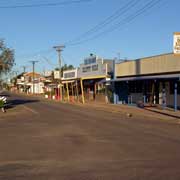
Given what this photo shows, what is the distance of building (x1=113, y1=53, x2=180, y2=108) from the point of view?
32.2 m

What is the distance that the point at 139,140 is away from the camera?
556 inches

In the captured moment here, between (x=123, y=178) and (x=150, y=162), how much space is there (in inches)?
77.0

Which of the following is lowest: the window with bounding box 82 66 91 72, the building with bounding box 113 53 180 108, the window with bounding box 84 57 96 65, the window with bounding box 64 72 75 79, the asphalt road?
the asphalt road

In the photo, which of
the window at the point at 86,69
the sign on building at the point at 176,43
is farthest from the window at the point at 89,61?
the sign on building at the point at 176,43

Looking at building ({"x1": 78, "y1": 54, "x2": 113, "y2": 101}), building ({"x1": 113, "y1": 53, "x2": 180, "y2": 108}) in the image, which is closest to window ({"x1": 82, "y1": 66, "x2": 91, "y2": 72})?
building ({"x1": 78, "y1": 54, "x2": 113, "y2": 101})

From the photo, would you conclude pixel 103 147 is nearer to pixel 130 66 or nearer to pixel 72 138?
pixel 72 138

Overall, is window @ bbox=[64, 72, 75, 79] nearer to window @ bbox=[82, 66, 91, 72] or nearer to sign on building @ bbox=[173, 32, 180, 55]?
window @ bbox=[82, 66, 91, 72]

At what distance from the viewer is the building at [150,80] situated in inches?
1266

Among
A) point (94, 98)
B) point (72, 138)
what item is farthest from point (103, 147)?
point (94, 98)

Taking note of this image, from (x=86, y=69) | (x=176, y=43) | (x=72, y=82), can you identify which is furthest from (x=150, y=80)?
(x=72, y=82)

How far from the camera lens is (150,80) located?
120 ft

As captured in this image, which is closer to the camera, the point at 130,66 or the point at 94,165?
the point at 94,165

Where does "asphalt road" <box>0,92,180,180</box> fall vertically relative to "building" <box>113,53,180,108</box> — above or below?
below

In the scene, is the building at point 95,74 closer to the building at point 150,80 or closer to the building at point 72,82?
the building at point 72,82
